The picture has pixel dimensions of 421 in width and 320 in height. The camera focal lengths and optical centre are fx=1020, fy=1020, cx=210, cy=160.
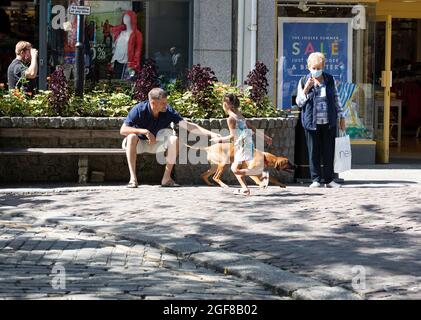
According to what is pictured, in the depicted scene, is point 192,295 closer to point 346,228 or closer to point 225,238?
point 225,238

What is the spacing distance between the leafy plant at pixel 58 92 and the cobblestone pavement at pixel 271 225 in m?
1.51

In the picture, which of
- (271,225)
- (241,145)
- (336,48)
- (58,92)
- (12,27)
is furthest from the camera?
(12,27)

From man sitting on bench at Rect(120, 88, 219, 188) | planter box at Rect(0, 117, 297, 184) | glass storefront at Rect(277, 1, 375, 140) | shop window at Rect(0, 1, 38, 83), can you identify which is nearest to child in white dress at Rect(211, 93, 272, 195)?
man sitting on bench at Rect(120, 88, 219, 188)

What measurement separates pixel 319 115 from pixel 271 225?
3.39m

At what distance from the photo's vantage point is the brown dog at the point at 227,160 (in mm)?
13047

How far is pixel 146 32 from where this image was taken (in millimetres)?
17938

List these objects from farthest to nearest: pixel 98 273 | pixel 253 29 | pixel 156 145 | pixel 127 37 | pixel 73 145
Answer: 1. pixel 127 37
2. pixel 253 29
3. pixel 73 145
4. pixel 156 145
5. pixel 98 273

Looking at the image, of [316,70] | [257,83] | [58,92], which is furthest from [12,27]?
[316,70]

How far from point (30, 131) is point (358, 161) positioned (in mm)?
6149

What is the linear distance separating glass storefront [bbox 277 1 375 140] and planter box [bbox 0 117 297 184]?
11.8ft

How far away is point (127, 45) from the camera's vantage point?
1797 centimetres

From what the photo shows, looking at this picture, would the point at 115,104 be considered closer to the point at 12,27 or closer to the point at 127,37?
the point at 127,37

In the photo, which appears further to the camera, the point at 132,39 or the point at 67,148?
the point at 132,39

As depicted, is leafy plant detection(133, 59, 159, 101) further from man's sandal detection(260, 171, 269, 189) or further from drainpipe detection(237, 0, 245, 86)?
drainpipe detection(237, 0, 245, 86)
